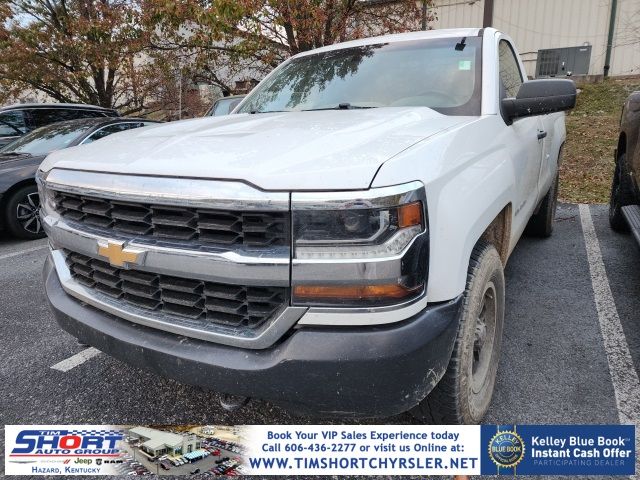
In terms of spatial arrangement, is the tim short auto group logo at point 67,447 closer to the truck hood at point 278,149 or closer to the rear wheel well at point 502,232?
the truck hood at point 278,149

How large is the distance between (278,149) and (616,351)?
2.38 m

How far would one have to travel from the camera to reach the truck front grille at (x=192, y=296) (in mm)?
1570

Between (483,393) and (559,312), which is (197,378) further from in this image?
(559,312)

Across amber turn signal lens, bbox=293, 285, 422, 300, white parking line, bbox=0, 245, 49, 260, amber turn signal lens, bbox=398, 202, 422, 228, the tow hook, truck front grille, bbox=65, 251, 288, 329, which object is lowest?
white parking line, bbox=0, 245, 49, 260

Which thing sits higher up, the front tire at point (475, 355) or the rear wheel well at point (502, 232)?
the rear wheel well at point (502, 232)

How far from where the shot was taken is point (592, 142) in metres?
9.30

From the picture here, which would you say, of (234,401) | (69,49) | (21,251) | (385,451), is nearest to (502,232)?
(385,451)

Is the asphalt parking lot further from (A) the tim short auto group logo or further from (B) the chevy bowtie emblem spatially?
(B) the chevy bowtie emblem

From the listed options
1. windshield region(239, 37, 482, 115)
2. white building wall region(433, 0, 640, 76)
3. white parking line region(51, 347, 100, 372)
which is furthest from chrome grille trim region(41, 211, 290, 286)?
white building wall region(433, 0, 640, 76)

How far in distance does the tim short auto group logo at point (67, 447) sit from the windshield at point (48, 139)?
505 centimetres

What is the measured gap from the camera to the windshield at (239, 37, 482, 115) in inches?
102

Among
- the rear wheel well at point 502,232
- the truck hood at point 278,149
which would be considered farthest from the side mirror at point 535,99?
the rear wheel well at point 502,232

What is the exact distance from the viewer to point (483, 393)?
215 centimetres

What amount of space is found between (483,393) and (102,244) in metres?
1.75
